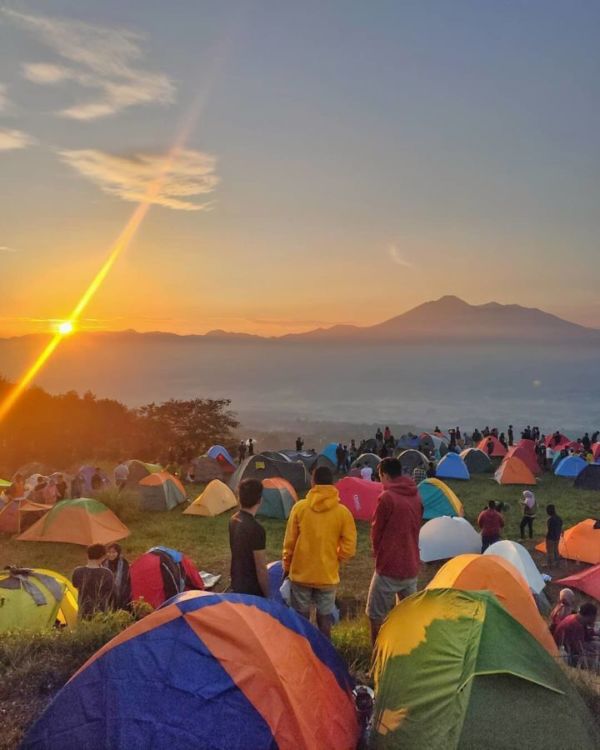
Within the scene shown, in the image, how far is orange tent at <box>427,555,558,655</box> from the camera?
685 centimetres

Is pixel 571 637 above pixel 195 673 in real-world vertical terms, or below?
below

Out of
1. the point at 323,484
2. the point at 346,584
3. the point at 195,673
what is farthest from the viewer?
the point at 346,584

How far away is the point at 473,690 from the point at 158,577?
7.34 metres

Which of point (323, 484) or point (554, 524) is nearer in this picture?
point (323, 484)

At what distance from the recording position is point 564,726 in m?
3.83

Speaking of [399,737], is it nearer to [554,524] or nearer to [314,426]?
[554,524]

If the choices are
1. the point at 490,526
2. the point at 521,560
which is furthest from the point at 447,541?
the point at 521,560

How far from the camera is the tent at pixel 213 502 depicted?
18.2m

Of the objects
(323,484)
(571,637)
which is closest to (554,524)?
Result: (571,637)

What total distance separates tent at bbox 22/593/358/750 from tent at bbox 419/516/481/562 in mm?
9966

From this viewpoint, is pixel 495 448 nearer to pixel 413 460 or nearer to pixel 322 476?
pixel 413 460

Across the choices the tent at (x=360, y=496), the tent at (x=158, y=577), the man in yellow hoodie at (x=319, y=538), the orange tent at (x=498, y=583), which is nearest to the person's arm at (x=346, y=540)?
the man in yellow hoodie at (x=319, y=538)

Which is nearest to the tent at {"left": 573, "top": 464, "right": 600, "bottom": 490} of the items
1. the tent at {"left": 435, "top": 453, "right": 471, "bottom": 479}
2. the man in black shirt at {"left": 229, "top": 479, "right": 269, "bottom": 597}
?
the tent at {"left": 435, "top": 453, "right": 471, "bottom": 479}

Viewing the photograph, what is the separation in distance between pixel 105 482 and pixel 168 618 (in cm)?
1738
